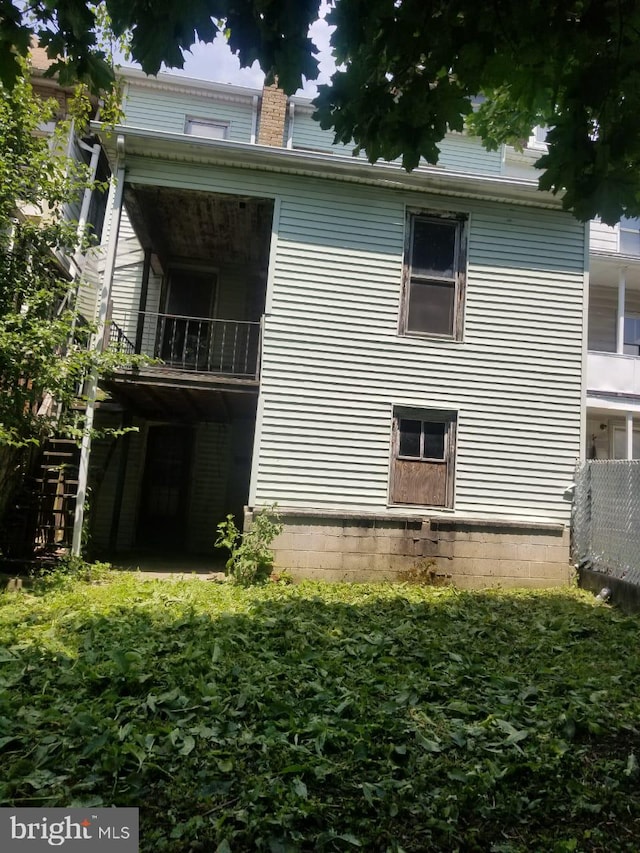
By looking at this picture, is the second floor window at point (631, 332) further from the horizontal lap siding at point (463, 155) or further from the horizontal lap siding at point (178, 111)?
the horizontal lap siding at point (178, 111)

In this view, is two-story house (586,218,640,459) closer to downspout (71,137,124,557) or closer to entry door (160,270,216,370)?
entry door (160,270,216,370)

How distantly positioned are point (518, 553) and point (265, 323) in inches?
224

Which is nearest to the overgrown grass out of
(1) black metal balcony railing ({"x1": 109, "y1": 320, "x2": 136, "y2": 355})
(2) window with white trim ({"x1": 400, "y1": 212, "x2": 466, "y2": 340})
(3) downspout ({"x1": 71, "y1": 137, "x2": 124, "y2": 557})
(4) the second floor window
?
(3) downspout ({"x1": 71, "y1": 137, "x2": 124, "y2": 557})

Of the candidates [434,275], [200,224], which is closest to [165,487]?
[200,224]

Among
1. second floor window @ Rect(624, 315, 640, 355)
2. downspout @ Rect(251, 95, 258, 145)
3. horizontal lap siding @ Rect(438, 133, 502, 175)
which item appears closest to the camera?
downspout @ Rect(251, 95, 258, 145)

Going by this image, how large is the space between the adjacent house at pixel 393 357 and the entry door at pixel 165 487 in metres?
2.28

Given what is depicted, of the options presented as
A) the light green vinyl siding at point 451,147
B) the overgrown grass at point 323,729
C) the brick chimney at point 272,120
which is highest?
the light green vinyl siding at point 451,147

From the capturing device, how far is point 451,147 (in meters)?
15.2

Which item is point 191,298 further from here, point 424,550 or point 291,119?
point 424,550

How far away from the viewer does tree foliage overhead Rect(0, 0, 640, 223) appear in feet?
9.51

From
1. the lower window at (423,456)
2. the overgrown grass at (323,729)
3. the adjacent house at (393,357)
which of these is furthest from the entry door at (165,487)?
the overgrown grass at (323,729)

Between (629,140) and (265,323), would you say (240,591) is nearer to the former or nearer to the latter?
(265,323)

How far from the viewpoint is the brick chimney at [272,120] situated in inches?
500

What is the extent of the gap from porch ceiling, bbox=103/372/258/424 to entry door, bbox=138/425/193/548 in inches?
21.4
